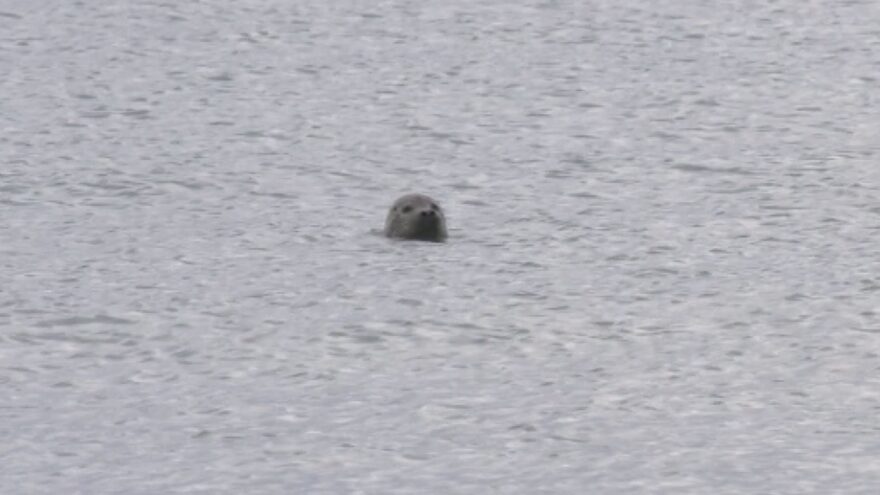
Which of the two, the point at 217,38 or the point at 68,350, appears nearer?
the point at 68,350

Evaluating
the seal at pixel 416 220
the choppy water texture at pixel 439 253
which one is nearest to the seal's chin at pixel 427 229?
the seal at pixel 416 220

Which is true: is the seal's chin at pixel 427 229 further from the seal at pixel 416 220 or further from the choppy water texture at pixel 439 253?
the choppy water texture at pixel 439 253

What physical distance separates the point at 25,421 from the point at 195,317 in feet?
12.3

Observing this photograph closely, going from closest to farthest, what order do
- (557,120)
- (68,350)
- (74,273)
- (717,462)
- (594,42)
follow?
(717,462) < (68,350) < (74,273) < (557,120) < (594,42)

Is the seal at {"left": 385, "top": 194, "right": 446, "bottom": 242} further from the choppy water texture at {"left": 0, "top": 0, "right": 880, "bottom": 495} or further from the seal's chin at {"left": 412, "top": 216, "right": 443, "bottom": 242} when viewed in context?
the choppy water texture at {"left": 0, "top": 0, "right": 880, "bottom": 495}

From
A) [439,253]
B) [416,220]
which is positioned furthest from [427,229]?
[439,253]

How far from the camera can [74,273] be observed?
1003 inches

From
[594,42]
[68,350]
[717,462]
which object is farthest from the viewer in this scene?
[594,42]

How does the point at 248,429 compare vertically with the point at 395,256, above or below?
below

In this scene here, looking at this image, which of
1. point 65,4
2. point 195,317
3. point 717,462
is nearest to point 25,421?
point 195,317

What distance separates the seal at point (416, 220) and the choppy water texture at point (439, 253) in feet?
0.77

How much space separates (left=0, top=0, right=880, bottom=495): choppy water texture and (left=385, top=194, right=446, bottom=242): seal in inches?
9.2

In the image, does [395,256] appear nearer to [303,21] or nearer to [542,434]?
[542,434]

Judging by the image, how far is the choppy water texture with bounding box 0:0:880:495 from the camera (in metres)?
19.7
